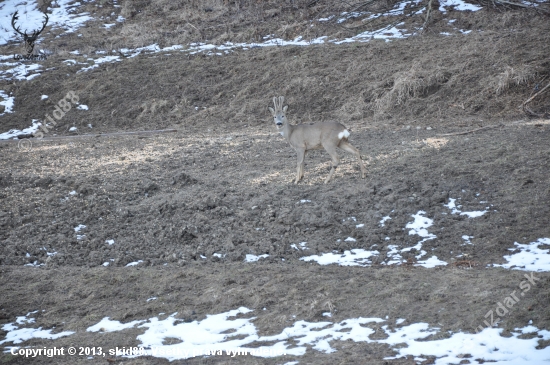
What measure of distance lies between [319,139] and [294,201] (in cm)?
160

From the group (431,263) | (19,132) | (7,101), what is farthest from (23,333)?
(7,101)

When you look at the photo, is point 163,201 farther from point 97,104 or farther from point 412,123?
point 97,104

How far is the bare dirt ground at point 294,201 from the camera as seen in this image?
692 centimetres

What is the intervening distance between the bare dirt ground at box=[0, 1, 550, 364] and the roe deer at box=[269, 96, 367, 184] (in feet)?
1.12

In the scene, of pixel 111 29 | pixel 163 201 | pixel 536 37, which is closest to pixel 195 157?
pixel 163 201

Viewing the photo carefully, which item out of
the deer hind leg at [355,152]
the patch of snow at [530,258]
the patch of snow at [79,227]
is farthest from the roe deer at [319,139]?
the patch of snow at [79,227]

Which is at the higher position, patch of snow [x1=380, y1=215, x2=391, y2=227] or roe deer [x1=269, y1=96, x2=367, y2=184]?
roe deer [x1=269, y1=96, x2=367, y2=184]

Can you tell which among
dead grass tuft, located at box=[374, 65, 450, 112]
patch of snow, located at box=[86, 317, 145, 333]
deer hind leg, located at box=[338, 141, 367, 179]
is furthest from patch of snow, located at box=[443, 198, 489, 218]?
dead grass tuft, located at box=[374, 65, 450, 112]

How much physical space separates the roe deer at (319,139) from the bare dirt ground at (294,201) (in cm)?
34

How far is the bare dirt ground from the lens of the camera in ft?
22.7

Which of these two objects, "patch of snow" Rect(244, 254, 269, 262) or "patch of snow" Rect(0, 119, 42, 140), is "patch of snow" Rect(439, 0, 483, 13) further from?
"patch of snow" Rect(244, 254, 269, 262)

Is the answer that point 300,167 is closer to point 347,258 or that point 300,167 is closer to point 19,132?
point 347,258

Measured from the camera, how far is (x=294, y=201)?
1012 centimetres

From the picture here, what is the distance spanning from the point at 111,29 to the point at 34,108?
7.89 metres
